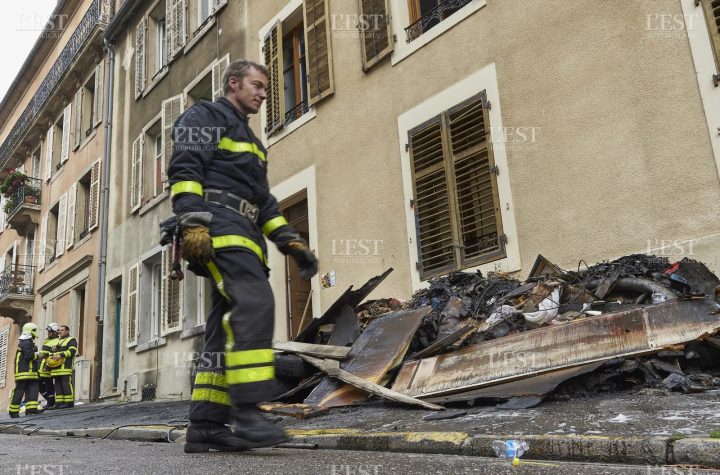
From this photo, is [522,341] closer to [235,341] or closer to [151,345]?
[235,341]

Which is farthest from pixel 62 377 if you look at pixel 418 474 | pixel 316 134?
pixel 418 474

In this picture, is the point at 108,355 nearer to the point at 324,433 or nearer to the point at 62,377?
the point at 62,377

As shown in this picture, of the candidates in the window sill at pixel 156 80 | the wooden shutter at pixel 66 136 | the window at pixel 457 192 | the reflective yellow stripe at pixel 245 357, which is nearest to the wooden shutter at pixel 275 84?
the window at pixel 457 192

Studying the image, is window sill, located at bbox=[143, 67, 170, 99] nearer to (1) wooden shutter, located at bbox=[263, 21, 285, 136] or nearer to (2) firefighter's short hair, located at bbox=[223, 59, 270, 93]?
(1) wooden shutter, located at bbox=[263, 21, 285, 136]

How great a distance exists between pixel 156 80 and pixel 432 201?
9957 mm

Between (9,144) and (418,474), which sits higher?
(9,144)

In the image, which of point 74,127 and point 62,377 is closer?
point 62,377

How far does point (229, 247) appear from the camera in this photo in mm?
3318

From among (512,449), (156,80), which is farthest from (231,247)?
(156,80)

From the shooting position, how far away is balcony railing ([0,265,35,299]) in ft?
73.8

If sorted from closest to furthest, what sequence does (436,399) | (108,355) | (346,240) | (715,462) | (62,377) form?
(715,462), (436,399), (346,240), (62,377), (108,355)

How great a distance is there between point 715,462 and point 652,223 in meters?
3.73

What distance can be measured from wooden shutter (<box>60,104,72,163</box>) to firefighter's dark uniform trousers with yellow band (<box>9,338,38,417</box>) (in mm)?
9945

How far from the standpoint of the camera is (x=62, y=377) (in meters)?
13.1
